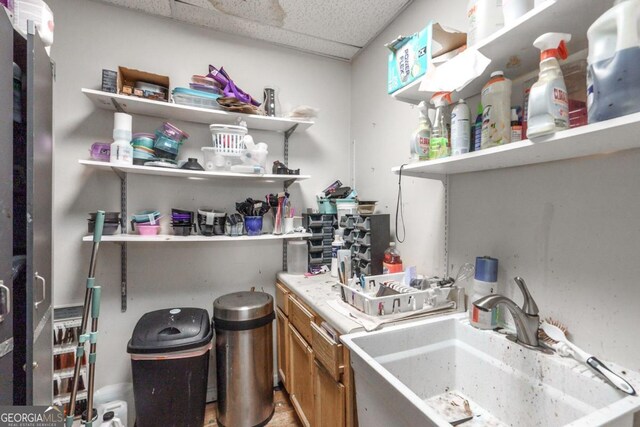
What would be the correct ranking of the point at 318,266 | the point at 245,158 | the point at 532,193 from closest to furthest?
the point at 532,193 → the point at 245,158 → the point at 318,266

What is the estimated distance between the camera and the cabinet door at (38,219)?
864mm

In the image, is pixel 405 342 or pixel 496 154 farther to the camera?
pixel 405 342

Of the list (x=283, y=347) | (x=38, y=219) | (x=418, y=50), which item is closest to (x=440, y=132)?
(x=418, y=50)

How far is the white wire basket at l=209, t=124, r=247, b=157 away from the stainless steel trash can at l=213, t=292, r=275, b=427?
0.96 metres

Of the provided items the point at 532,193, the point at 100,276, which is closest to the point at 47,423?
the point at 100,276

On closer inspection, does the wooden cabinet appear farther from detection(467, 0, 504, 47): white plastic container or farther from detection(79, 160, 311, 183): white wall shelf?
detection(467, 0, 504, 47): white plastic container

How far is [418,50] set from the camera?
1.19 m

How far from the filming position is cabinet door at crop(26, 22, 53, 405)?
34.0 inches

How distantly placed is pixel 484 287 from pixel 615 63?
33.2 inches

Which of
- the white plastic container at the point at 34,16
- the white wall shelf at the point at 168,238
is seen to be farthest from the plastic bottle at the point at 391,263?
the white plastic container at the point at 34,16

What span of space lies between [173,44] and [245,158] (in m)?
0.94

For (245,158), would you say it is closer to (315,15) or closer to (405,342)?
(315,15)

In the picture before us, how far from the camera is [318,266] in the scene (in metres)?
2.07

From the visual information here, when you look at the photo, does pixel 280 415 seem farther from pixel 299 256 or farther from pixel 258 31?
pixel 258 31
